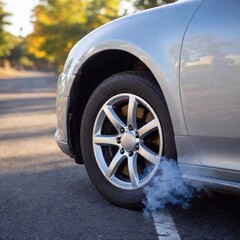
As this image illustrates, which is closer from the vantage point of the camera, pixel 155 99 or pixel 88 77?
pixel 155 99

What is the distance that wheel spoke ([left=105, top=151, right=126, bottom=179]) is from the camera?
10.4 ft

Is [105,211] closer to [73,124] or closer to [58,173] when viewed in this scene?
[73,124]

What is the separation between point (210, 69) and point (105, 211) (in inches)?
48.5

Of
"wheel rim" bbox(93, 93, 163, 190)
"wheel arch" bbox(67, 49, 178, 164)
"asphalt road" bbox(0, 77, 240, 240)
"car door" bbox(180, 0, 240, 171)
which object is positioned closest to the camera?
"car door" bbox(180, 0, 240, 171)

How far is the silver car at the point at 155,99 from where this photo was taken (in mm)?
2553

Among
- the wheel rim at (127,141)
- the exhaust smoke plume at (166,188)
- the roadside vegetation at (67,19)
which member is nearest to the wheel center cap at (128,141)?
the wheel rim at (127,141)

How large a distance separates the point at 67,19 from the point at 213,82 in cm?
3781

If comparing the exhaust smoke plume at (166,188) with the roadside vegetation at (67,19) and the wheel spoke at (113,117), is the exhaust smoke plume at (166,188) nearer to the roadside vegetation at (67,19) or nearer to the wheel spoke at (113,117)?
the wheel spoke at (113,117)

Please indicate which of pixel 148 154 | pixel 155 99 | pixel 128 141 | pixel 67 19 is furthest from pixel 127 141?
pixel 67 19

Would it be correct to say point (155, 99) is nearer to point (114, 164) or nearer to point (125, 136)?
point (125, 136)

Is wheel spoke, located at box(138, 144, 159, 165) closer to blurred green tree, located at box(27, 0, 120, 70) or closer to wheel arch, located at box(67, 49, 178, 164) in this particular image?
wheel arch, located at box(67, 49, 178, 164)

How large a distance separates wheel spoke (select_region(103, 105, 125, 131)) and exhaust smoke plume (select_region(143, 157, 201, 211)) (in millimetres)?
434

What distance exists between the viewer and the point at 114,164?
3.19 meters

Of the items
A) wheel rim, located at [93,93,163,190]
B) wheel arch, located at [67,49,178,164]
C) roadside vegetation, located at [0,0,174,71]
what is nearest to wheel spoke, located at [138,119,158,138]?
wheel rim, located at [93,93,163,190]
